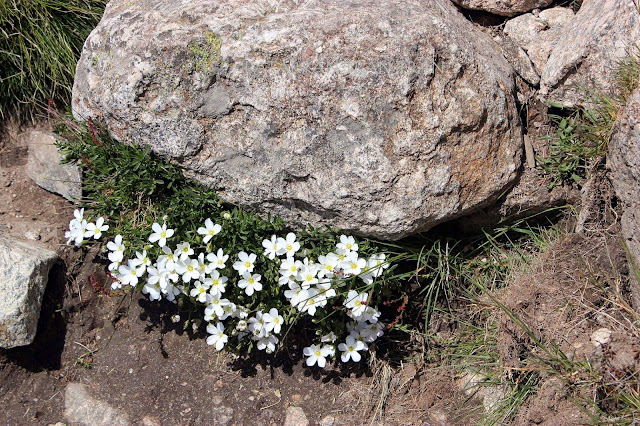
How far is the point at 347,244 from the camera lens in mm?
3523

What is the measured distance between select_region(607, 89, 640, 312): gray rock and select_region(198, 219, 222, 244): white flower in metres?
2.35

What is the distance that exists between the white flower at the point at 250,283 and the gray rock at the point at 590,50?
7.09 feet

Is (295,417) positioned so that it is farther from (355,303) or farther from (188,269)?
(188,269)

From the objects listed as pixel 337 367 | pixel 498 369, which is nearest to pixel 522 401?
pixel 498 369

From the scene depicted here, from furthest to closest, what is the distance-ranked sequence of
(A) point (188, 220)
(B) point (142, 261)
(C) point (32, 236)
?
A: (C) point (32, 236), (A) point (188, 220), (B) point (142, 261)

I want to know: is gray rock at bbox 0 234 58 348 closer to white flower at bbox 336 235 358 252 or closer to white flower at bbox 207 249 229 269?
white flower at bbox 207 249 229 269

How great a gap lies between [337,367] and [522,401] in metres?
1.22

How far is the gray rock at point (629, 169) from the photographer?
311 cm

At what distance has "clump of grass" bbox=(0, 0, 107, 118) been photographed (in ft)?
14.5

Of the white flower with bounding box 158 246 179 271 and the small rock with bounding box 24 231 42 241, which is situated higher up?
the white flower with bounding box 158 246 179 271

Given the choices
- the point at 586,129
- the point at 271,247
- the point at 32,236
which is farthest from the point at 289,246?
the point at 32,236

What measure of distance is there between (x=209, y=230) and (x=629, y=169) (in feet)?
8.06

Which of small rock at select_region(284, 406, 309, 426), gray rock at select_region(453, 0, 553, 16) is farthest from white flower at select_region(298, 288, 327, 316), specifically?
gray rock at select_region(453, 0, 553, 16)

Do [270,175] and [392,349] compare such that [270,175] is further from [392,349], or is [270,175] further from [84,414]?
[84,414]
